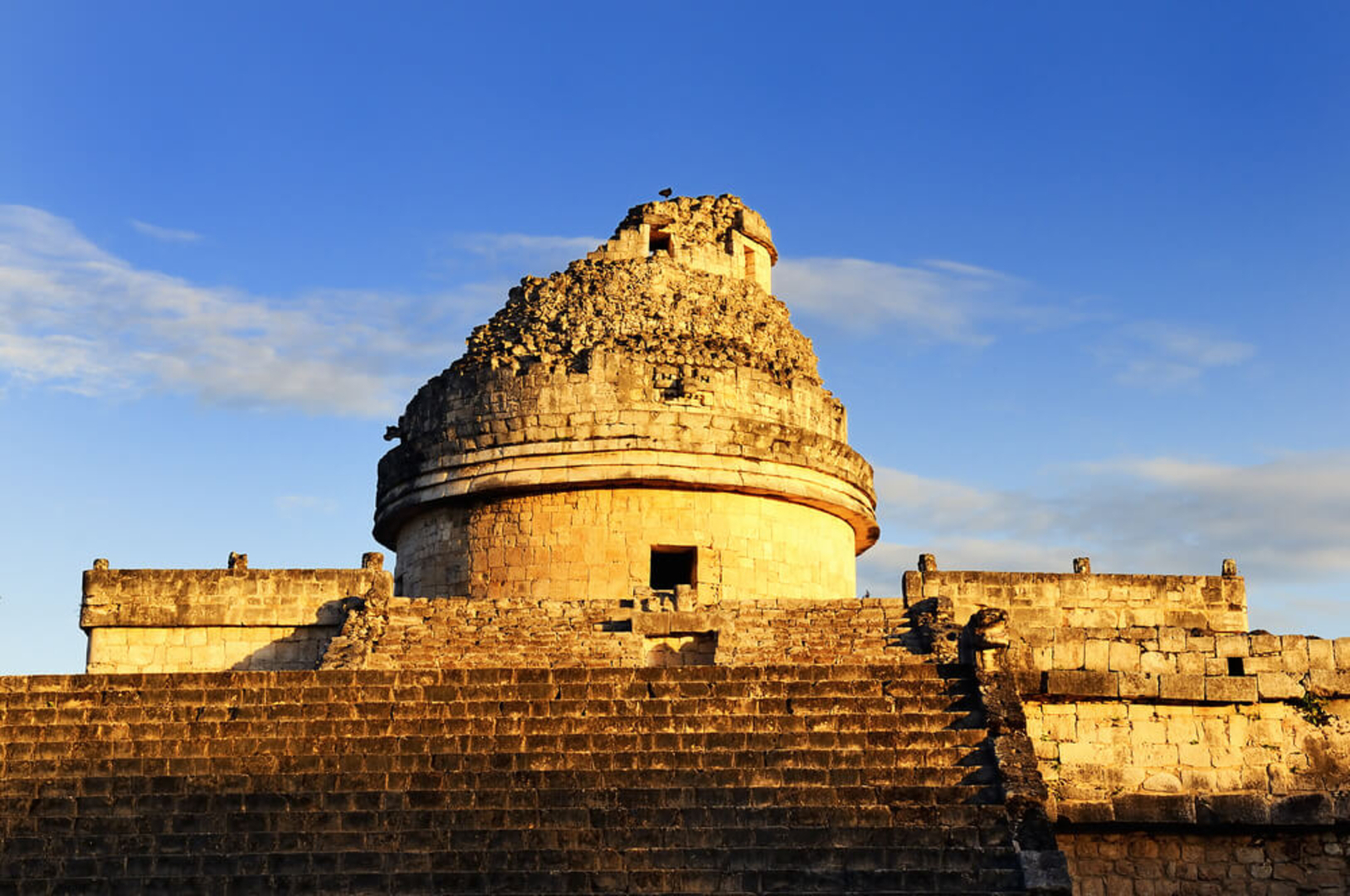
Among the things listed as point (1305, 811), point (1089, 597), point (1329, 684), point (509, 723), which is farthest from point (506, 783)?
point (1089, 597)

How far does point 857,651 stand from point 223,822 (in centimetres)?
668

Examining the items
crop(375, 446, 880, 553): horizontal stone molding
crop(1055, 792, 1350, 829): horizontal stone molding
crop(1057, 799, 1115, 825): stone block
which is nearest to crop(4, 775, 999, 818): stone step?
crop(1057, 799, 1115, 825): stone block

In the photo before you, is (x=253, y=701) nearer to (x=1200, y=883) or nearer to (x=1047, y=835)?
(x=1047, y=835)

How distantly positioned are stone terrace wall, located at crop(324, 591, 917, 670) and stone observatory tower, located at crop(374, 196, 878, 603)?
1.96m

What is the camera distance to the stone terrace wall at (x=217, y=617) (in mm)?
18828

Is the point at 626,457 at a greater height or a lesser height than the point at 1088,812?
greater

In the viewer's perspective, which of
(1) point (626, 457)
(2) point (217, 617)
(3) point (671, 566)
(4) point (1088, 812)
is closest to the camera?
(4) point (1088, 812)

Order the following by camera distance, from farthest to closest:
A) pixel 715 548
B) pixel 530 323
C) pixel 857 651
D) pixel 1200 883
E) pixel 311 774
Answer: pixel 530 323 < pixel 715 548 < pixel 857 651 < pixel 1200 883 < pixel 311 774

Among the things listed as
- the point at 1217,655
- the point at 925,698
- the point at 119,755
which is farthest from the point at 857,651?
the point at 119,755

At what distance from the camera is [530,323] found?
2162 centimetres

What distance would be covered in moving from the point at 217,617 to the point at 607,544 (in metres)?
4.81

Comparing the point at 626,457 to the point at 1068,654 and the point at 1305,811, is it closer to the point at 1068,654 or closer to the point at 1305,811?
the point at 1068,654

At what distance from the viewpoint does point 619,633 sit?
16.9 meters

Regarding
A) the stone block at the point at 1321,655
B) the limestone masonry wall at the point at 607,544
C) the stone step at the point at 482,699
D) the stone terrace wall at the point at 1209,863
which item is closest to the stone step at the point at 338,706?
the stone step at the point at 482,699
